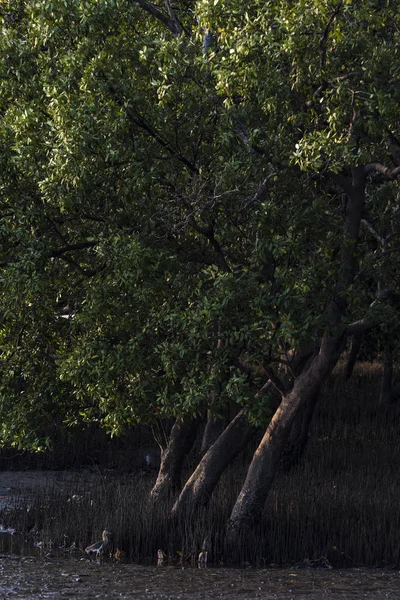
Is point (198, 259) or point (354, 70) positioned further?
point (198, 259)

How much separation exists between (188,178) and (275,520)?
13.6 feet

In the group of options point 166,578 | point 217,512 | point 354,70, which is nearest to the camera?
point 354,70

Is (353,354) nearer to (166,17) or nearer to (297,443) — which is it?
(297,443)

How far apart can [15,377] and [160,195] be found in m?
2.90

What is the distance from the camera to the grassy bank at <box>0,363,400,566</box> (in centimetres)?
1181

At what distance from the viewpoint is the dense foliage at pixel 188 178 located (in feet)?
32.5

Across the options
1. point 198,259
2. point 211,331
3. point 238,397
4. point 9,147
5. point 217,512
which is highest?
point 9,147

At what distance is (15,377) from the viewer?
1233 centimetres

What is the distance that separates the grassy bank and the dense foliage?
60.4 inches

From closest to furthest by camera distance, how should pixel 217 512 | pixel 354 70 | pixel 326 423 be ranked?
1. pixel 354 70
2. pixel 217 512
3. pixel 326 423

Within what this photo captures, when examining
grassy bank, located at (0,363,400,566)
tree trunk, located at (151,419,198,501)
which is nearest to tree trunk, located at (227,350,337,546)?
grassy bank, located at (0,363,400,566)

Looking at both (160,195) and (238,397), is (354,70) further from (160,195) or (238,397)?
(238,397)

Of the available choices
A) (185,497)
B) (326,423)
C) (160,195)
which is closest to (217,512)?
(185,497)

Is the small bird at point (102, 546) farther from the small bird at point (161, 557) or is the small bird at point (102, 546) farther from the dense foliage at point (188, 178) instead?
the dense foliage at point (188, 178)
